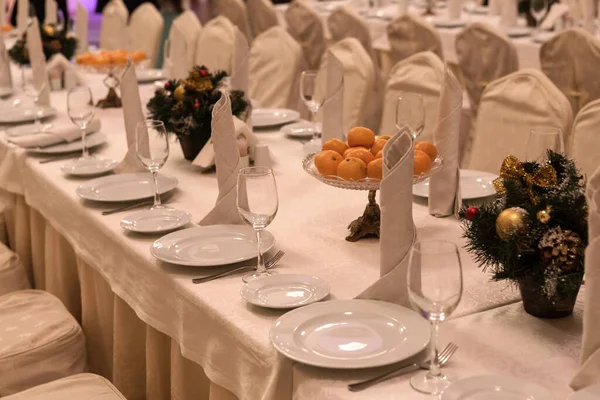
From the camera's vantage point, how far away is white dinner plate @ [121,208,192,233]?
6.45ft

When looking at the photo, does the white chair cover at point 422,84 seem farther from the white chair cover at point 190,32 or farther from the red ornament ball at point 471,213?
the white chair cover at point 190,32

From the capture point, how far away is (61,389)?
1.94m

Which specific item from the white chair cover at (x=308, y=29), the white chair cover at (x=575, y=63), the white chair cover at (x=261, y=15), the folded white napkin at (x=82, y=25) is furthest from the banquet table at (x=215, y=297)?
the white chair cover at (x=261, y=15)

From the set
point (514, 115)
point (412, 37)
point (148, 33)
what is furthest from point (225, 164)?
point (148, 33)

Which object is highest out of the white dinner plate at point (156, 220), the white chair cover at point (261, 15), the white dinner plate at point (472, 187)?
the white chair cover at point (261, 15)

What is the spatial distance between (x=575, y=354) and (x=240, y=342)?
56cm

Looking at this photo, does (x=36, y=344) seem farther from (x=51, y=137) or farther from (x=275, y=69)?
(x=275, y=69)

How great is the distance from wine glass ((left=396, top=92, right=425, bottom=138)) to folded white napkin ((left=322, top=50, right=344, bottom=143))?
44 cm

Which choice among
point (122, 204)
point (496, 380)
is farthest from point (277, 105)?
point (496, 380)

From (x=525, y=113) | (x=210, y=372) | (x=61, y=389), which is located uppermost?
(x=525, y=113)

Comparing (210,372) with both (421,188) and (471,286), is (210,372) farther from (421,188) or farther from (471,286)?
(421,188)

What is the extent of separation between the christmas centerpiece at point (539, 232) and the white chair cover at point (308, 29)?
12.8 feet

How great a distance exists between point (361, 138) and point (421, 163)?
197 mm

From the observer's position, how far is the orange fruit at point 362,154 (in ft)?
A: 6.04
